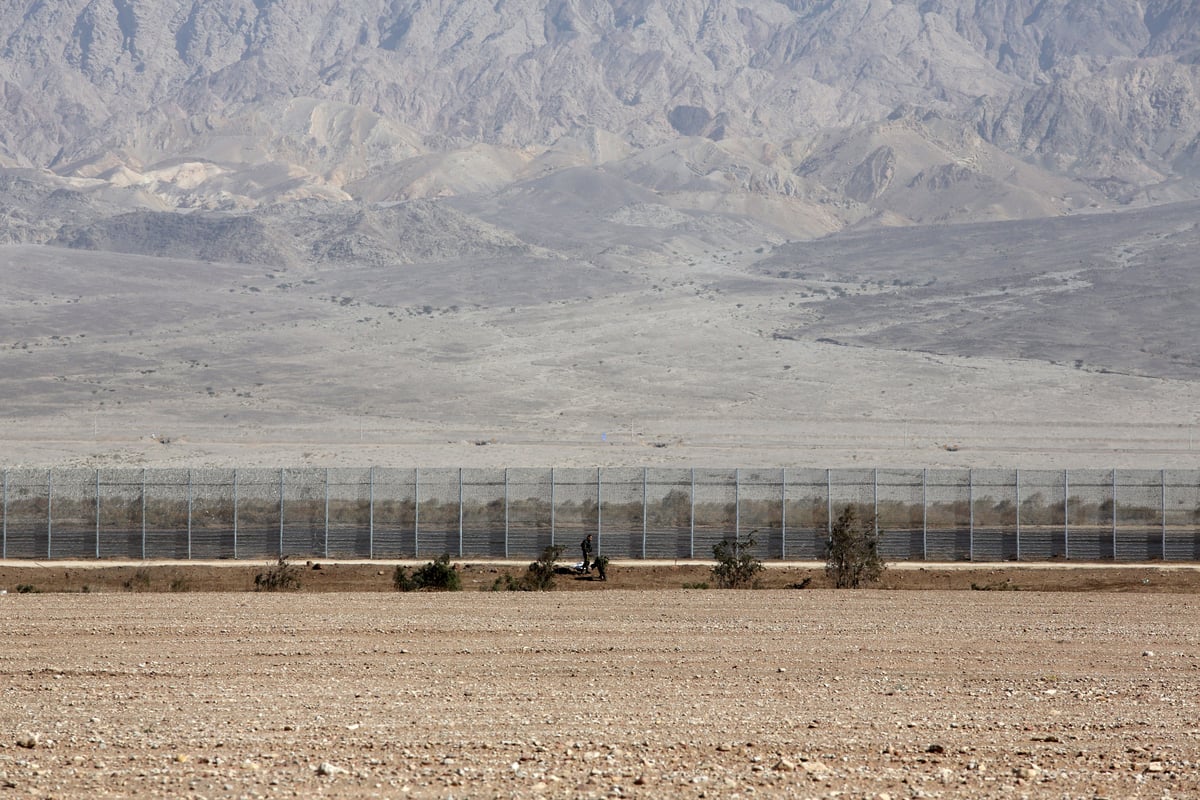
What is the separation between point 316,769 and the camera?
353 inches

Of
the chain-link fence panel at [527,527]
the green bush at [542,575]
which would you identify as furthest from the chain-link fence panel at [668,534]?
the green bush at [542,575]

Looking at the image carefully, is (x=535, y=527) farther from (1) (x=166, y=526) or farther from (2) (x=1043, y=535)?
(2) (x=1043, y=535)

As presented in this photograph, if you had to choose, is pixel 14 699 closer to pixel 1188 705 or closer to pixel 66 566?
pixel 1188 705

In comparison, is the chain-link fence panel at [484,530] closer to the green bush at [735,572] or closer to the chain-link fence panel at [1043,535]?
the green bush at [735,572]

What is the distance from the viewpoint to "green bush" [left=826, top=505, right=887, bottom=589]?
73.5 feet

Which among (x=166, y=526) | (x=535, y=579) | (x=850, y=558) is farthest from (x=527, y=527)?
(x=850, y=558)

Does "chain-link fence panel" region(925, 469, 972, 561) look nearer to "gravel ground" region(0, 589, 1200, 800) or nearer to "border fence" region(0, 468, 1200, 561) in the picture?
"border fence" region(0, 468, 1200, 561)

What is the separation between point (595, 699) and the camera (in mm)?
11383

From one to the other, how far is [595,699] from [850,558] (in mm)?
12047

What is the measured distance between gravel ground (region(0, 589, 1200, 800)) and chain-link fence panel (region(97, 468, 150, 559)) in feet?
33.5

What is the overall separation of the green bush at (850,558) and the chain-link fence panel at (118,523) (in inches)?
514

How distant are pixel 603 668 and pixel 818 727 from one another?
3026 millimetres

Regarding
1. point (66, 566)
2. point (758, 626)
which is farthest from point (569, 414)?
point (758, 626)

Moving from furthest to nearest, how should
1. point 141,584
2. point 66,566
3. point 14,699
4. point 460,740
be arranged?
1. point 66,566
2. point 141,584
3. point 14,699
4. point 460,740
